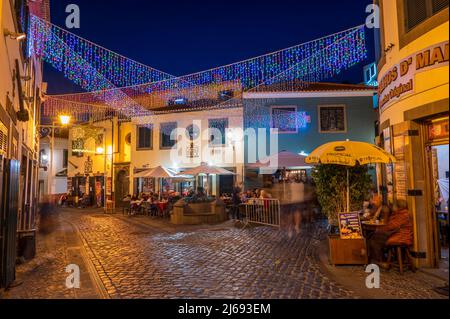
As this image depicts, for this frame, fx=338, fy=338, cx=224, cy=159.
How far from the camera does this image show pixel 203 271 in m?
6.79

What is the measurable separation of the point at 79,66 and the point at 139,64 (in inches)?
69.0

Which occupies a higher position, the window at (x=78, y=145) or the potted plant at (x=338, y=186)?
the window at (x=78, y=145)

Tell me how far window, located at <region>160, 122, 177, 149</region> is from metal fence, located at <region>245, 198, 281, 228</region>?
10845 millimetres

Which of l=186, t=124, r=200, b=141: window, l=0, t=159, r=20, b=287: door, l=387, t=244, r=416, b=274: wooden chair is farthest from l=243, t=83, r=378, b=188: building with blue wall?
l=0, t=159, r=20, b=287: door

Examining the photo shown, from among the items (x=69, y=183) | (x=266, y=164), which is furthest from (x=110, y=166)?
(x=266, y=164)

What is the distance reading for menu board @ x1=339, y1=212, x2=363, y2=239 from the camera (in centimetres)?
704

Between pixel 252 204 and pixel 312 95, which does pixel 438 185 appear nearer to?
pixel 252 204

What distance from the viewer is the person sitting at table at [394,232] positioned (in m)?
6.45

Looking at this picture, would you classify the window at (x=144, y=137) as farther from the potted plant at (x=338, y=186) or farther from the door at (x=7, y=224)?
the door at (x=7, y=224)

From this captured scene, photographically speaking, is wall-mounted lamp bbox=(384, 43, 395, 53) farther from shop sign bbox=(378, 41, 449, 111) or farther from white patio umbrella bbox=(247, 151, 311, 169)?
white patio umbrella bbox=(247, 151, 311, 169)

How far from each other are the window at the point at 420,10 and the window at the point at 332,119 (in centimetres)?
1252

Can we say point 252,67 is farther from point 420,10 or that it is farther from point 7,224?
point 7,224

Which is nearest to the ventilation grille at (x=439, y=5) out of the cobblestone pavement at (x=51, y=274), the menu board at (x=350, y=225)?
the menu board at (x=350, y=225)

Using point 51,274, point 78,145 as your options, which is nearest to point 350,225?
point 51,274
